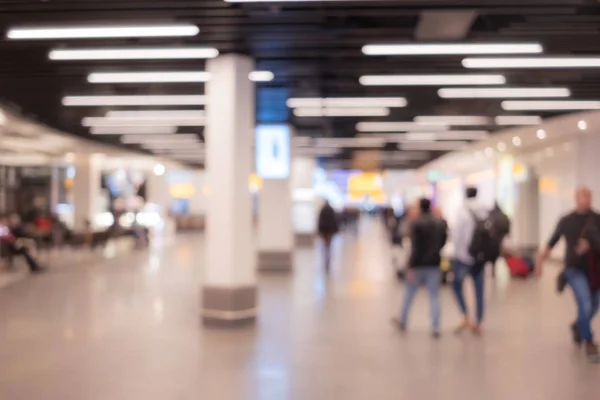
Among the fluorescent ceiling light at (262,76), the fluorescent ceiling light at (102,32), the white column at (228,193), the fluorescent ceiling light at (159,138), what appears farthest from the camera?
the fluorescent ceiling light at (159,138)

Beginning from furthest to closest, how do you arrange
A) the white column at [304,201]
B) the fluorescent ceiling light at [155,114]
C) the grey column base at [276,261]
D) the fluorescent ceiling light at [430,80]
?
the white column at [304,201] → the grey column base at [276,261] → the fluorescent ceiling light at [155,114] → the fluorescent ceiling light at [430,80]

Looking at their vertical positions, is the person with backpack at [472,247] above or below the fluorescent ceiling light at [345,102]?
below

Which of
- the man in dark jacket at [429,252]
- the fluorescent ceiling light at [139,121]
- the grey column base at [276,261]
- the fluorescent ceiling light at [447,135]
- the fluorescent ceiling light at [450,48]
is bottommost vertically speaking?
the grey column base at [276,261]

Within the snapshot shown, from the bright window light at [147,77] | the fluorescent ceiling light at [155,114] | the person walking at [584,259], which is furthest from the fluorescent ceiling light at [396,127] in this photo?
the person walking at [584,259]

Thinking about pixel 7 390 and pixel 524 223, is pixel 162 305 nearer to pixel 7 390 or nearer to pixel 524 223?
pixel 7 390

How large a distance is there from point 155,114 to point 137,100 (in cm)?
225

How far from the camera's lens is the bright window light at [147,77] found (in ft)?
37.8

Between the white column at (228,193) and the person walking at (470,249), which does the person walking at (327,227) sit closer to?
the white column at (228,193)

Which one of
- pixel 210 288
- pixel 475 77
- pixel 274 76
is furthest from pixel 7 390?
pixel 475 77

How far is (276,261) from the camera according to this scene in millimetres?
18625

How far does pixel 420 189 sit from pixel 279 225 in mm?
29929

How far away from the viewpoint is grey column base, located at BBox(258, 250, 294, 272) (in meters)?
18.6

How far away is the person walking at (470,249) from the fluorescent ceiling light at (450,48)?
5.91ft

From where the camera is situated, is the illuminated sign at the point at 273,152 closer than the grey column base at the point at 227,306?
No
